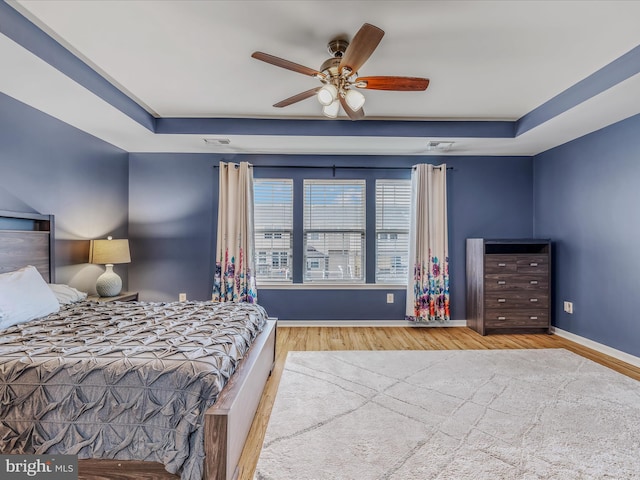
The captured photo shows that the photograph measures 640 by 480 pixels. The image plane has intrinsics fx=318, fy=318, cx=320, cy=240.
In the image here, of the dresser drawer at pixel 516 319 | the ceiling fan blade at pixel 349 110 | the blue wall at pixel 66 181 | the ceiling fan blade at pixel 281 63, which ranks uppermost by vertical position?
the ceiling fan blade at pixel 281 63

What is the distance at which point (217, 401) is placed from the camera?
4.83ft

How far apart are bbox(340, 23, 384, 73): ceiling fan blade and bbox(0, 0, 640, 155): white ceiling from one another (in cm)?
27

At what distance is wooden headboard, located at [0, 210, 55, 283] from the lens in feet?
8.28

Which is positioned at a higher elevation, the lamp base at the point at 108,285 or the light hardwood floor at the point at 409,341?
the lamp base at the point at 108,285

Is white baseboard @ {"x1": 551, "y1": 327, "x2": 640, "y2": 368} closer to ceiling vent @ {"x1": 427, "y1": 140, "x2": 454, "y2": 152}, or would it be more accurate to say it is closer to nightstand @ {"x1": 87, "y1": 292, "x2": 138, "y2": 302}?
ceiling vent @ {"x1": 427, "y1": 140, "x2": 454, "y2": 152}

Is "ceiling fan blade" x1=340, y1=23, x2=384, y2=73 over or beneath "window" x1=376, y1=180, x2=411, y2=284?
over

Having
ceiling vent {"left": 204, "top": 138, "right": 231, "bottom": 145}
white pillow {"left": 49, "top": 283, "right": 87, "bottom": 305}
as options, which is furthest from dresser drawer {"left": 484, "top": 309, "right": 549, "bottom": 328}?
white pillow {"left": 49, "top": 283, "right": 87, "bottom": 305}

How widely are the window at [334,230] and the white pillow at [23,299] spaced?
2861 millimetres

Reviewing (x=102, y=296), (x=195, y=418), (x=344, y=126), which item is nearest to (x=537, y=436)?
(x=195, y=418)

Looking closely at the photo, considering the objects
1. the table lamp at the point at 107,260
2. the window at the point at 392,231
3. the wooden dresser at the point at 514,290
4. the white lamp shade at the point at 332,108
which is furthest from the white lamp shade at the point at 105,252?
the wooden dresser at the point at 514,290

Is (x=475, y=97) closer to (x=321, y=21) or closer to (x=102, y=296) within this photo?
(x=321, y=21)

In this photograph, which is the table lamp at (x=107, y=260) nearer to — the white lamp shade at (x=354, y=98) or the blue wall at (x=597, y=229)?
the white lamp shade at (x=354, y=98)

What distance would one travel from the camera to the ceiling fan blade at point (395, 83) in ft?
7.27

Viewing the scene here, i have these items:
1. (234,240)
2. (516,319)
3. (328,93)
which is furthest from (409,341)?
(328,93)
